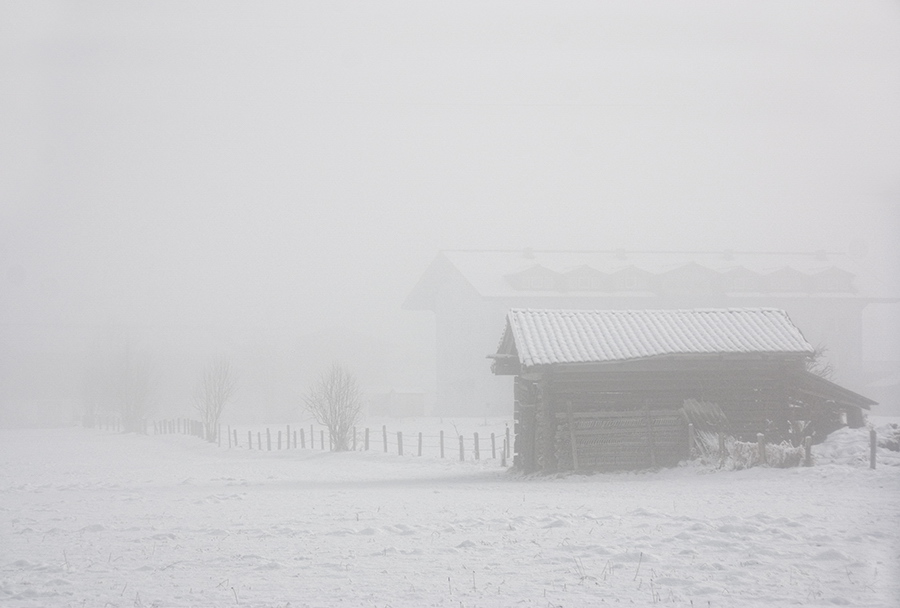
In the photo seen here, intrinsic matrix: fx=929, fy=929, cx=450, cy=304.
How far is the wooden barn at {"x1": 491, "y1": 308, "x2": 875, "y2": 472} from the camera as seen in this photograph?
2330cm

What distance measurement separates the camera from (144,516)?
15898mm

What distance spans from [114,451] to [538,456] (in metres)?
28.0

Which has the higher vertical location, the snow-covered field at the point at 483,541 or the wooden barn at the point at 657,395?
the wooden barn at the point at 657,395

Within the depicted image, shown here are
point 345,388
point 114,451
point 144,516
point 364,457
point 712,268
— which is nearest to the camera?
point 144,516

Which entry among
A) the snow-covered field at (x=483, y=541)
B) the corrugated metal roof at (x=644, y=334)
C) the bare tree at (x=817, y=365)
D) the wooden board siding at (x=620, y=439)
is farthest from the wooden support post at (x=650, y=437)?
the bare tree at (x=817, y=365)

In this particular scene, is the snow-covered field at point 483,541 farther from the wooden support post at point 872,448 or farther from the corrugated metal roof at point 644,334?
the corrugated metal roof at point 644,334

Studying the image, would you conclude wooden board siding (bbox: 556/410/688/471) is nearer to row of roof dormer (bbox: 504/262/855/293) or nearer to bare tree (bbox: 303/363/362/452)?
bare tree (bbox: 303/363/362/452)

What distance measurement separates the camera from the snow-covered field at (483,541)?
922cm

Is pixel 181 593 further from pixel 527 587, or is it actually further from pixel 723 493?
pixel 723 493

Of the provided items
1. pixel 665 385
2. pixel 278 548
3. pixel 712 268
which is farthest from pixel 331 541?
pixel 712 268

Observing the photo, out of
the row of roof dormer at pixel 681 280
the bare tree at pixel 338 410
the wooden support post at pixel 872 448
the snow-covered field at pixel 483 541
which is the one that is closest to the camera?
the snow-covered field at pixel 483 541

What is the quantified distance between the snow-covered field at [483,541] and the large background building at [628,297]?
133ft

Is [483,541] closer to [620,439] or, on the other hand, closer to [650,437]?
[620,439]

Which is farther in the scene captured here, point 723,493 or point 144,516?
point 723,493
